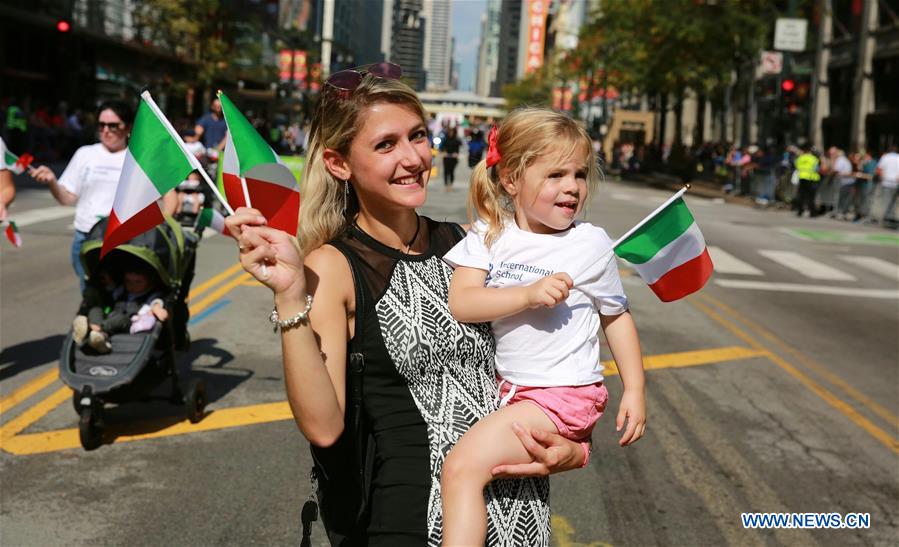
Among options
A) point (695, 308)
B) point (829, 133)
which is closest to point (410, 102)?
point (695, 308)

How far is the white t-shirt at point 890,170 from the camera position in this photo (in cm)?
2552

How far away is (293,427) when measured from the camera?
6594mm

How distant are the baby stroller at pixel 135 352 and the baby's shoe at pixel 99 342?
4cm

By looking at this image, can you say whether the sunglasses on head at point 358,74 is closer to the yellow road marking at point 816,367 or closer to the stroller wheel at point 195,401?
the stroller wheel at point 195,401

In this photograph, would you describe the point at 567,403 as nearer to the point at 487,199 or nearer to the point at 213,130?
the point at 487,199

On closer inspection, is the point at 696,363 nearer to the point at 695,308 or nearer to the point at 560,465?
the point at 695,308

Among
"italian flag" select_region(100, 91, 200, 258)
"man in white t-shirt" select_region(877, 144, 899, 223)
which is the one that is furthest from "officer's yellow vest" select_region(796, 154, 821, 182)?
"italian flag" select_region(100, 91, 200, 258)

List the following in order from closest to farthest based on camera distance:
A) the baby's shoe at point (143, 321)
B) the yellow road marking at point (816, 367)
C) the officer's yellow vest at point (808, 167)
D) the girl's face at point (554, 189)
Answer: the girl's face at point (554, 189) → the baby's shoe at point (143, 321) → the yellow road marking at point (816, 367) → the officer's yellow vest at point (808, 167)

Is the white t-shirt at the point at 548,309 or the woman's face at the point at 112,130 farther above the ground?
the woman's face at the point at 112,130

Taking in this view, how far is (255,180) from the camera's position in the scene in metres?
2.70

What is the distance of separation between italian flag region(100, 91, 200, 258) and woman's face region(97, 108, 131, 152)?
4335 mm

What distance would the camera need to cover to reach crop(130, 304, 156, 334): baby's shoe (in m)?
6.51

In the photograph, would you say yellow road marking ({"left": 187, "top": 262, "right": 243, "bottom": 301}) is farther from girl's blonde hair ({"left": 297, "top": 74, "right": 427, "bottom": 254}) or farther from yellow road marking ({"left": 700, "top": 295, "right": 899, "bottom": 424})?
girl's blonde hair ({"left": 297, "top": 74, "right": 427, "bottom": 254})

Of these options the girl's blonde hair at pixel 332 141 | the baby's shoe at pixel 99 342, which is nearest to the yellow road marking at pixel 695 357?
the baby's shoe at pixel 99 342
